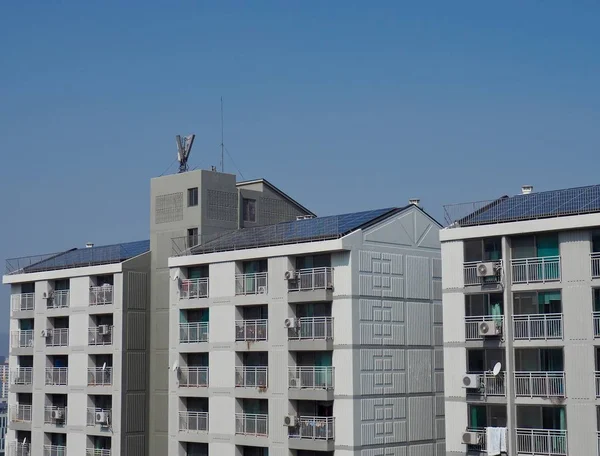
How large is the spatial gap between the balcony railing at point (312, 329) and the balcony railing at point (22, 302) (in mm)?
23429

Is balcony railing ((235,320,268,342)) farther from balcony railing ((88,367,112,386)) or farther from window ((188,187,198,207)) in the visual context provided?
balcony railing ((88,367,112,386))

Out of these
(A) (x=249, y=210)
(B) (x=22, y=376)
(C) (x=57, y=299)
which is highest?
(A) (x=249, y=210)

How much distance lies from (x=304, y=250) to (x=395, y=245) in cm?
496

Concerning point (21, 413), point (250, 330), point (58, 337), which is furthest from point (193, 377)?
point (21, 413)

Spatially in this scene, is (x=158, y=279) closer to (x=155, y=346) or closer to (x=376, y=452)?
(x=155, y=346)

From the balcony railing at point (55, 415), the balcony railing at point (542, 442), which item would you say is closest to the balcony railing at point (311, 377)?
the balcony railing at point (542, 442)

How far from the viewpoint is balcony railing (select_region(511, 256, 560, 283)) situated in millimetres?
44269

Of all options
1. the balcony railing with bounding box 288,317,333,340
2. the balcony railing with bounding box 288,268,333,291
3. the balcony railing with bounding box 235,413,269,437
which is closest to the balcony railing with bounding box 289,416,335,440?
the balcony railing with bounding box 235,413,269,437

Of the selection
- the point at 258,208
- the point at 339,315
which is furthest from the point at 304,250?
the point at 258,208

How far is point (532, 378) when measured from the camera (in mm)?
44281

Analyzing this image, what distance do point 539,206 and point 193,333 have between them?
2167cm

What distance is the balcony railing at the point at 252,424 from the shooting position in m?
53.6

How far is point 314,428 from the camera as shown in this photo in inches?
2019

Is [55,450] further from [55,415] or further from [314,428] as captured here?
[314,428]
